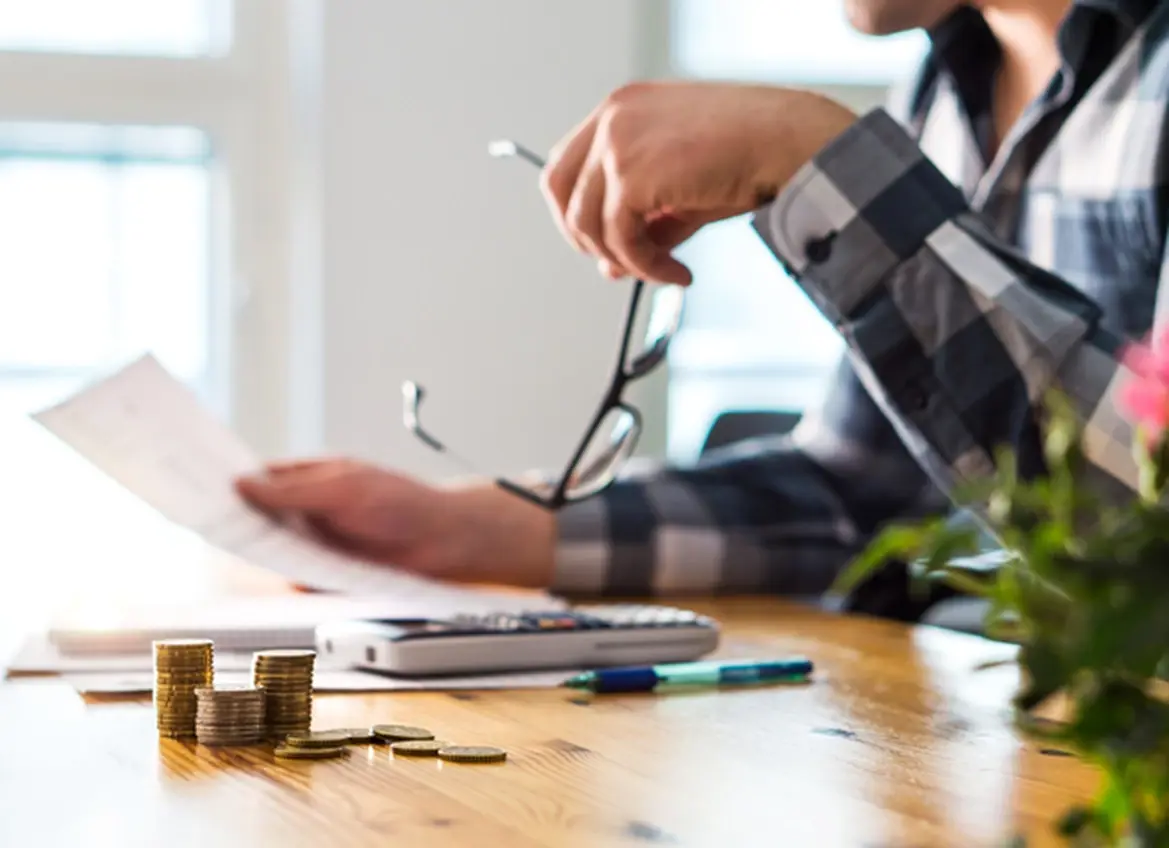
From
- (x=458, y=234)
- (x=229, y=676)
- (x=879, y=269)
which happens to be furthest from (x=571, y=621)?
(x=458, y=234)

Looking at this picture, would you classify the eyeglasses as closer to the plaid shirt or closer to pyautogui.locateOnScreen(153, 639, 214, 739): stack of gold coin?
the plaid shirt

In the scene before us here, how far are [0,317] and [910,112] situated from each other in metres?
1.64


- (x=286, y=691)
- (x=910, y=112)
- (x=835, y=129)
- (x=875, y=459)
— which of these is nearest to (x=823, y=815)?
(x=286, y=691)

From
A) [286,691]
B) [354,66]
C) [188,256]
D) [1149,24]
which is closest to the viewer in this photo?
[286,691]

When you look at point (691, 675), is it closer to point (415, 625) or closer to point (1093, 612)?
point (415, 625)

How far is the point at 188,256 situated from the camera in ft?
8.83

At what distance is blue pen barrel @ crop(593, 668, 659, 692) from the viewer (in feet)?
2.53

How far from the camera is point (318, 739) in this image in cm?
61

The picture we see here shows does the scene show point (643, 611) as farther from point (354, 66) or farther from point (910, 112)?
point (354, 66)

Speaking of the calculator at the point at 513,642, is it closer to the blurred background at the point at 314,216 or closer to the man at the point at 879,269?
the man at the point at 879,269

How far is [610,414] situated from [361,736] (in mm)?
593

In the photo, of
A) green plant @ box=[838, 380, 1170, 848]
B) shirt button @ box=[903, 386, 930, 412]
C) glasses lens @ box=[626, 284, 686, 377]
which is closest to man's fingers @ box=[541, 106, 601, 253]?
glasses lens @ box=[626, 284, 686, 377]

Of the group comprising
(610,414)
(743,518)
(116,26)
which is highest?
(116,26)

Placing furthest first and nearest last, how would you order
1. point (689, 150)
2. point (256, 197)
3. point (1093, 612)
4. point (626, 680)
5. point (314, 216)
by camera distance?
1. point (256, 197)
2. point (314, 216)
3. point (689, 150)
4. point (626, 680)
5. point (1093, 612)
